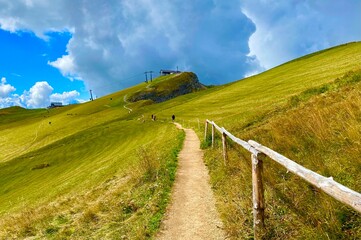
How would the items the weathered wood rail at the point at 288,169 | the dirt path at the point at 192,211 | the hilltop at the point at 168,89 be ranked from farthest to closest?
the hilltop at the point at 168,89 → the dirt path at the point at 192,211 → the weathered wood rail at the point at 288,169

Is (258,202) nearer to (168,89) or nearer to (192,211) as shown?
(192,211)

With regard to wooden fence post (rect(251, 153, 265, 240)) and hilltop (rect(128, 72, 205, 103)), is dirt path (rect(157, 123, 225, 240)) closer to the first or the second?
wooden fence post (rect(251, 153, 265, 240))

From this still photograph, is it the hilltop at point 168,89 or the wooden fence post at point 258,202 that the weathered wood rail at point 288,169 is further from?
the hilltop at point 168,89

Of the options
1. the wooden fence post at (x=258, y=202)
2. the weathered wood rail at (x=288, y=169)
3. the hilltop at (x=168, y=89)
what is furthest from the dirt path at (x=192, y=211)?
the hilltop at (x=168, y=89)

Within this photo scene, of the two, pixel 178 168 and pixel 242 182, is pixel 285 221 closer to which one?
pixel 242 182

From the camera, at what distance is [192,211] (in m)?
10.8

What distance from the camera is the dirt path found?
29.7 ft

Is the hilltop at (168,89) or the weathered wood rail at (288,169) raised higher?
the hilltop at (168,89)

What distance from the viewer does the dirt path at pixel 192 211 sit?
357 inches

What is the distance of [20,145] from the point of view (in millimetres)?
88000

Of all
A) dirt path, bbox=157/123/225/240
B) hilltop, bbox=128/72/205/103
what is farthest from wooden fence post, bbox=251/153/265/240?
hilltop, bbox=128/72/205/103

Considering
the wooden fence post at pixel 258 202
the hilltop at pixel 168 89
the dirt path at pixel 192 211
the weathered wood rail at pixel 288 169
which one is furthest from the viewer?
the hilltop at pixel 168 89

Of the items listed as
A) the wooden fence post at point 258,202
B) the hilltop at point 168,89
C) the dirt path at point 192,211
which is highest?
the hilltop at point 168,89

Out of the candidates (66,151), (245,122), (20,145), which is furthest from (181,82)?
(245,122)
